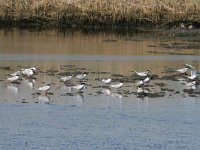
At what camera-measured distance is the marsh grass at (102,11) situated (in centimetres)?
3978

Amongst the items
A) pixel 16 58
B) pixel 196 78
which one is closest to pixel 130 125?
pixel 196 78

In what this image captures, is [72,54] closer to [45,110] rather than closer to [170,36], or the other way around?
[170,36]

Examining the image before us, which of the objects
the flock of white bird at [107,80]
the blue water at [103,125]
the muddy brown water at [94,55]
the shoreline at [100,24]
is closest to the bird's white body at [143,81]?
the flock of white bird at [107,80]

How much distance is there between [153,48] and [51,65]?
7.24 m

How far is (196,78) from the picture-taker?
23.3 metres

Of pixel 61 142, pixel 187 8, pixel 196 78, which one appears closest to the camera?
pixel 61 142

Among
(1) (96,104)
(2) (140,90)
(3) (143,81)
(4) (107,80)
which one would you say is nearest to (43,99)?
(1) (96,104)

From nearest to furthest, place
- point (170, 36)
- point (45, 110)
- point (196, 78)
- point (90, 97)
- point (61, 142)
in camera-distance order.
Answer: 1. point (61, 142)
2. point (45, 110)
3. point (90, 97)
4. point (196, 78)
5. point (170, 36)

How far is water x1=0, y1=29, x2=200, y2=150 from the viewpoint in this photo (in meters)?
15.6

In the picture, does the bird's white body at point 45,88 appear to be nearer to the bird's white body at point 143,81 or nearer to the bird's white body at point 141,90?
the bird's white body at point 141,90

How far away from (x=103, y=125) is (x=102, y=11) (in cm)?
2322

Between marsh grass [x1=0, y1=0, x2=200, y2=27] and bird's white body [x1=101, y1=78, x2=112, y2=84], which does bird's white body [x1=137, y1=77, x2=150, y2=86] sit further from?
marsh grass [x1=0, y1=0, x2=200, y2=27]

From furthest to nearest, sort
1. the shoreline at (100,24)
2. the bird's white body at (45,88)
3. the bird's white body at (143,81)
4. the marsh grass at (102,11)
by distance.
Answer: the shoreline at (100,24)
the marsh grass at (102,11)
the bird's white body at (143,81)
the bird's white body at (45,88)

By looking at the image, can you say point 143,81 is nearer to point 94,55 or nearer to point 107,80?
point 107,80
